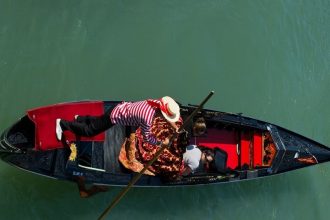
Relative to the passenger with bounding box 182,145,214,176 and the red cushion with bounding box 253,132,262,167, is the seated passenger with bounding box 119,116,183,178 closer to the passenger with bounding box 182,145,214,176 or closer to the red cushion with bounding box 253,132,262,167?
the passenger with bounding box 182,145,214,176

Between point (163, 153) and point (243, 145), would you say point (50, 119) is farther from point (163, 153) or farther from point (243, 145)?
point (243, 145)

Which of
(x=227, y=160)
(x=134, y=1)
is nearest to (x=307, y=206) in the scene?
(x=227, y=160)

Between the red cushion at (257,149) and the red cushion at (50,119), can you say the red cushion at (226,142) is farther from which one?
the red cushion at (50,119)

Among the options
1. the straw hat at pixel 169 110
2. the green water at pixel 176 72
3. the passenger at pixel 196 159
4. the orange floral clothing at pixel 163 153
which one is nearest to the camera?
the straw hat at pixel 169 110

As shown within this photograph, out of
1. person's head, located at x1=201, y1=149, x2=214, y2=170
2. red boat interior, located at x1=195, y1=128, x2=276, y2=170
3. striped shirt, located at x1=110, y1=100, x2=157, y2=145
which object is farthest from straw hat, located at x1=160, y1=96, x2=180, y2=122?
red boat interior, located at x1=195, y1=128, x2=276, y2=170

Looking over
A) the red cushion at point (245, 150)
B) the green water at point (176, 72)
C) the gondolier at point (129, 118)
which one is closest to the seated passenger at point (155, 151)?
the gondolier at point (129, 118)

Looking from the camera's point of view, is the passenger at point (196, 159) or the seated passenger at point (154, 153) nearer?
the seated passenger at point (154, 153)
